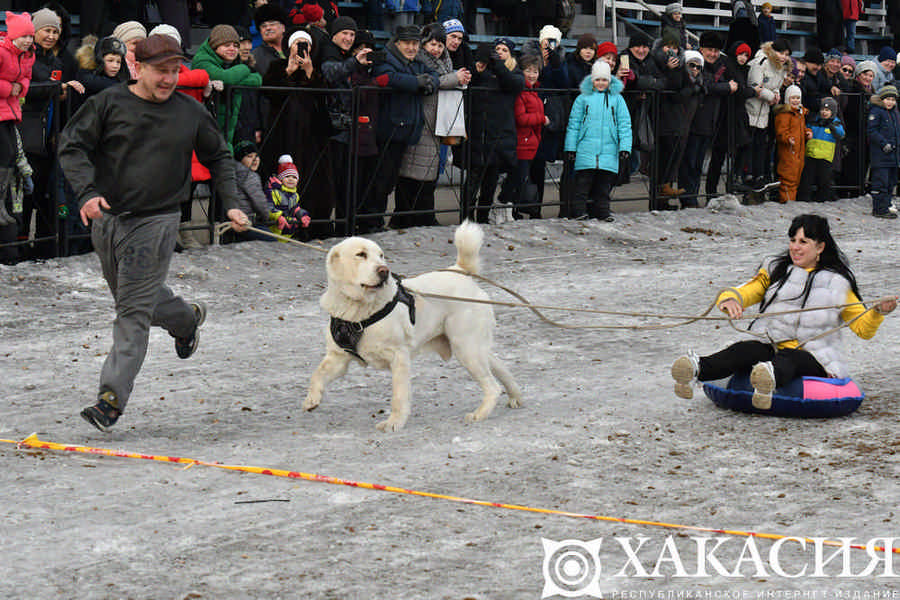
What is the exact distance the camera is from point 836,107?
17.9 metres

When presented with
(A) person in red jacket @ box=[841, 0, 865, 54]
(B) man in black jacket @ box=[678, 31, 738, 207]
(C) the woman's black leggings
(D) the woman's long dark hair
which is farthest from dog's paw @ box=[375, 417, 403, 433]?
(A) person in red jacket @ box=[841, 0, 865, 54]

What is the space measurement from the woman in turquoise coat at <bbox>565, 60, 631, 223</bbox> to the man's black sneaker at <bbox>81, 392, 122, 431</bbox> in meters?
8.87

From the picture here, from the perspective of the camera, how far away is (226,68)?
11.9 meters

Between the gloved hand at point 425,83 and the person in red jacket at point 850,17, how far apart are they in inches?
594

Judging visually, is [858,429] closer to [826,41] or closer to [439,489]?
[439,489]

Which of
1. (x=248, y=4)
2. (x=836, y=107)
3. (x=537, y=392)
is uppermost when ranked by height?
(x=248, y=4)

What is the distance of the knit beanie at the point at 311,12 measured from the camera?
13391 millimetres

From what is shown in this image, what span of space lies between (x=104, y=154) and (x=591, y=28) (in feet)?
56.7

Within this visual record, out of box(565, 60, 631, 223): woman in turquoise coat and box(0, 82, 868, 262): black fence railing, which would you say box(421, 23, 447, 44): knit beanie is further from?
box(565, 60, 631, 223): woman in turquoise coat

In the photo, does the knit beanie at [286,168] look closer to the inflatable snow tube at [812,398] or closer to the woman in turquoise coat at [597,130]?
the woman in turquoise coat at [597,130]

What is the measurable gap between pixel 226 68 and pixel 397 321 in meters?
5.69

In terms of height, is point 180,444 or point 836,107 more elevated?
point 836,107

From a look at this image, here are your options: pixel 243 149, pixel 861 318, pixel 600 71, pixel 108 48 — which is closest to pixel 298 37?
pixel 243 149

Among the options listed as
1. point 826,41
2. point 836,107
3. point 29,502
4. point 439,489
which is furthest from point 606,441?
point 826,41
